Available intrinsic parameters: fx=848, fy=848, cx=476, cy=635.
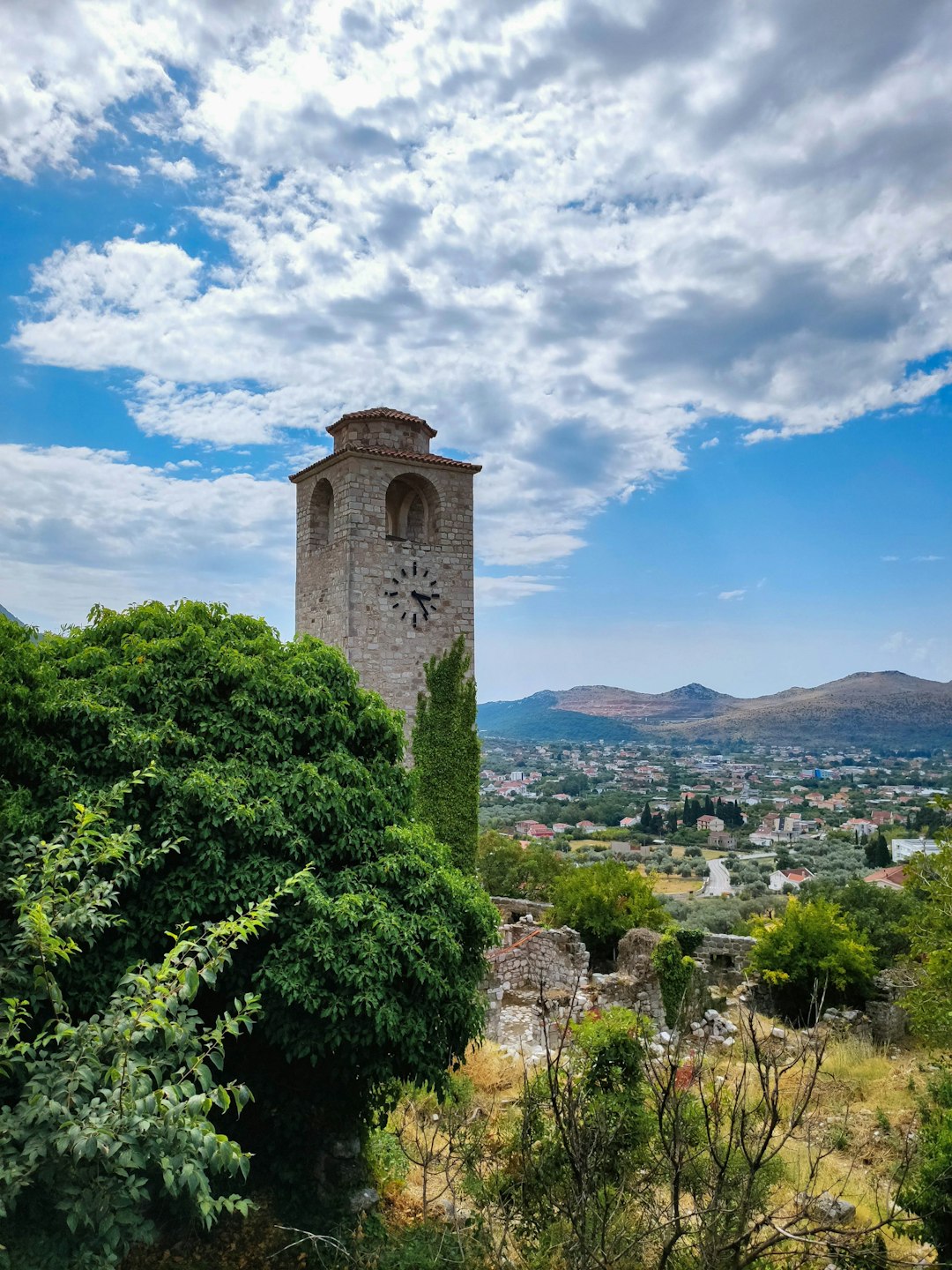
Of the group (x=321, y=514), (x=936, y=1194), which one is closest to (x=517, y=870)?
(x=321, y=514)

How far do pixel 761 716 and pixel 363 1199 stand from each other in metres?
149

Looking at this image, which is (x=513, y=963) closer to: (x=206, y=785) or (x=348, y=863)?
(x=348, y=863)

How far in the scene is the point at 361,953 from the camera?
7160 mm

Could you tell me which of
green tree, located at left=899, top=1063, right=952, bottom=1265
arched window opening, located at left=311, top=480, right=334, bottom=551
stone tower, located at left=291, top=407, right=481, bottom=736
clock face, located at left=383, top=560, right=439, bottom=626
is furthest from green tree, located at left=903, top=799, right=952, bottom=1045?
arched window opening, located at left=311, top=480, right=334, bottom=551

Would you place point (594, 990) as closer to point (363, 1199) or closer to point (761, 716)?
point (363, 1199)

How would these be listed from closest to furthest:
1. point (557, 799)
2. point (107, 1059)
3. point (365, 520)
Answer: point (107, 1059) < point (365, 520) < point (557, 799)

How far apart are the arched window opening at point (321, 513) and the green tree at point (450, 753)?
4.34 meters

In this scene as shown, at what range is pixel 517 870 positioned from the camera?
89.4 ft

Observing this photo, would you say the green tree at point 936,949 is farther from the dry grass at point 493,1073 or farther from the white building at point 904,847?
the white building at point 904,847

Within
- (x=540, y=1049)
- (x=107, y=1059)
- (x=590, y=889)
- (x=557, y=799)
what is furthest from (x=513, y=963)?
(x=557, y=799)

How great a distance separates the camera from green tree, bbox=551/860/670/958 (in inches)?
802

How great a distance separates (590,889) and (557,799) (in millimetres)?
64152

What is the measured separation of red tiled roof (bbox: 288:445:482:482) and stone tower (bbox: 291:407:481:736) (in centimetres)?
3

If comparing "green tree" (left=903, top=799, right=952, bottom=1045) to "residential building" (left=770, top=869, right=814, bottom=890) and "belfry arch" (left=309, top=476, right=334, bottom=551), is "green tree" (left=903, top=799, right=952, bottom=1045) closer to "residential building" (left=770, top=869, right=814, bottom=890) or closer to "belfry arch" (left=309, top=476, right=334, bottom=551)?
"belfry arch" (left=309, top=476, right=334, bottom=551)
